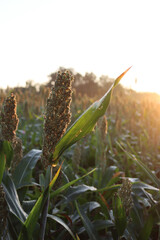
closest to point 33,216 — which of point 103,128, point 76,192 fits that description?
point 76,192

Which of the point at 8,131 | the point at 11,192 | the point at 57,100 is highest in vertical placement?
the point at 57,100

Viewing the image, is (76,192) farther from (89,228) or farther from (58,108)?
(58,108)

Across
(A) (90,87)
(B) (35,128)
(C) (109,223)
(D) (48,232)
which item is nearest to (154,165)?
(C) (109,223)

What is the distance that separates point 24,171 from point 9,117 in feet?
1.42

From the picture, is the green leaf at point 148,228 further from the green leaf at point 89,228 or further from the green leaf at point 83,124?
the green leaf at point 83,124

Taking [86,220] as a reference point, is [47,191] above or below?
above

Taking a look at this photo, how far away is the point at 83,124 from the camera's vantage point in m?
0.91

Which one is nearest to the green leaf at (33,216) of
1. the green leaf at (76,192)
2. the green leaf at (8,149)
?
the green leaf at (8,149)

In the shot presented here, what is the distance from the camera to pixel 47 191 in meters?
0.97

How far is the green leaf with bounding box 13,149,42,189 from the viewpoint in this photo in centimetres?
138

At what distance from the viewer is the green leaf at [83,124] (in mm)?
870

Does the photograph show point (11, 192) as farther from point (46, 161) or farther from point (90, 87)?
point (90, 87)

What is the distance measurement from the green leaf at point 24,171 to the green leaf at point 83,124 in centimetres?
52

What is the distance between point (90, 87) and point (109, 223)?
22854 millimetres
